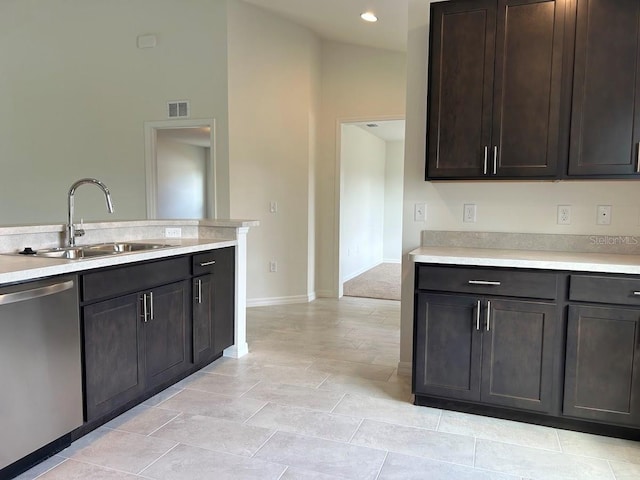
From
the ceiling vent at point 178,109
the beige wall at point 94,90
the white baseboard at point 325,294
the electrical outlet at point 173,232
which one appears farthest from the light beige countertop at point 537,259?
the ceiling vent at point 178,109

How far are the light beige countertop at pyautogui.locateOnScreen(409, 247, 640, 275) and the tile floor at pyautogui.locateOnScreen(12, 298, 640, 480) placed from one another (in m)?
0.85

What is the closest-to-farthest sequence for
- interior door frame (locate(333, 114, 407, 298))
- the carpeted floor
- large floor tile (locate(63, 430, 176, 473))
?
1. large floor tile (locate(63, 430, 176, 473))
2. interior door frame (locate(333, 114, 407, 298))
3. the carpeted floor

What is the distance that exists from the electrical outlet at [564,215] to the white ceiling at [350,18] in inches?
87.1

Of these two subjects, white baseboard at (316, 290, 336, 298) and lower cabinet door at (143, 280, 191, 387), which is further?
white baseboard at (316, 290, 336, 298)

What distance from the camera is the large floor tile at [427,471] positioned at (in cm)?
195

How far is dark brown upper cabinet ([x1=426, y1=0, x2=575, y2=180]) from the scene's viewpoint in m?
2.45

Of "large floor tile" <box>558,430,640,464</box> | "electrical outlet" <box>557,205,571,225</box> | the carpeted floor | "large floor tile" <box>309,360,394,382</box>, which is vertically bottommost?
"large floor tile" <box>558,430,640,464</box>

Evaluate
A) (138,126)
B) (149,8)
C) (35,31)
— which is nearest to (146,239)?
(138,126)

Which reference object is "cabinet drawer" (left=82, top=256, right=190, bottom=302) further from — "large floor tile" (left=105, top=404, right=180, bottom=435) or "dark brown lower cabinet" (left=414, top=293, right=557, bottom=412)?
"dark brown lower cabinet" (left=414, top=293, right=557, bottom=412)

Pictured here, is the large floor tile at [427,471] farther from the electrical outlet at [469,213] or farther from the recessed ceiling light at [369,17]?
the recessed ceiling light at [369,17]

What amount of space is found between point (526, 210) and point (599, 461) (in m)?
1.39

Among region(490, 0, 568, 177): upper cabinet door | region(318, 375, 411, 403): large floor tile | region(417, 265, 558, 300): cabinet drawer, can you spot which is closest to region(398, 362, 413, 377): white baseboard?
region(318, 375, 411, 403): large floor tile

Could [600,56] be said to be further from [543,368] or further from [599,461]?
[599,461]

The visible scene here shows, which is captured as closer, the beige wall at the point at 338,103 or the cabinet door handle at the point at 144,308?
the cabinet door handle at the point at 144,308
